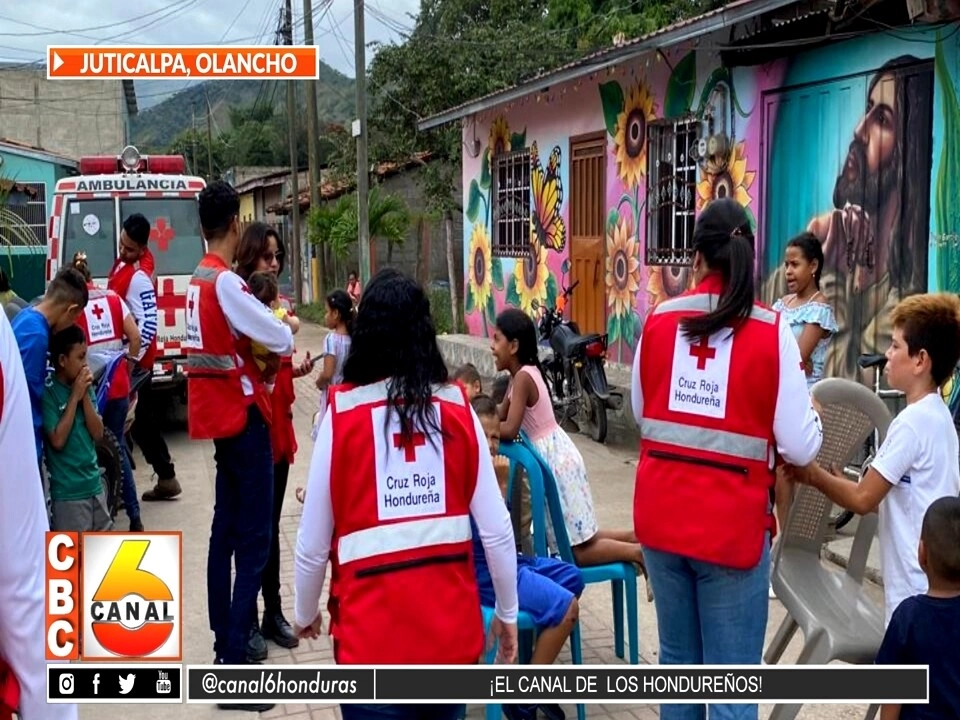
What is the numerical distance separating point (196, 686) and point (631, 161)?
897 cm

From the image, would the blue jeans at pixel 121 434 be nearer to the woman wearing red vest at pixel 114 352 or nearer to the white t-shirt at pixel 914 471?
the woman wearing red vest at pixel 114 352

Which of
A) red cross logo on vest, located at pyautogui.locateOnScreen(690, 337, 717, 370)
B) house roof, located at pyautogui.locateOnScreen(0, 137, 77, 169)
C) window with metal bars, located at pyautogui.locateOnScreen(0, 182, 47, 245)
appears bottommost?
red cross logo on vest, located at pyautogui.locateOnScreen(690, 337, 717, 370)

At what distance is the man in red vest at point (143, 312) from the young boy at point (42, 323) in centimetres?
232

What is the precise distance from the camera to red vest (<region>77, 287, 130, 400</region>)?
6582 millimetres

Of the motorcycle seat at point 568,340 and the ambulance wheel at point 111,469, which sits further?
the motorcycle seat at point 568,340

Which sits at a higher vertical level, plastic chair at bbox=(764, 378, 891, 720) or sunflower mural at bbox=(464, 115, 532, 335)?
sunflower mural at bbox=(464, 115, 532, 335)

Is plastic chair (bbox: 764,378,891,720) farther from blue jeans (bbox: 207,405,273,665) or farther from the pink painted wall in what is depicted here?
the pink painted wall

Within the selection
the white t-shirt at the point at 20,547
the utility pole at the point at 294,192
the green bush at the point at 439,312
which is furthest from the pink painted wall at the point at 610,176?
the utility pole at the point at 294,192

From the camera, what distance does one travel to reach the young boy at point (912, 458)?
306 centimetres

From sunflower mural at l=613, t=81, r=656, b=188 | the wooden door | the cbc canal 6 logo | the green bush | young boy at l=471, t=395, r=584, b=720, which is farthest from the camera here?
the green bush

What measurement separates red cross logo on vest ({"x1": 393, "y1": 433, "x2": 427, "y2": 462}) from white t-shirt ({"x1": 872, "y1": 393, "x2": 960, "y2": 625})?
1.46m

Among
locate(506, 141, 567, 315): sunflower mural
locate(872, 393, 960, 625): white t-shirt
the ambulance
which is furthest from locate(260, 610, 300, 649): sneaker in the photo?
locate(506, 141, 567, 315): sunflower mural

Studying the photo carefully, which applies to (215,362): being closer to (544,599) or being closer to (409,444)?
(544,599)

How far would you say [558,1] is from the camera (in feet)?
74.9
